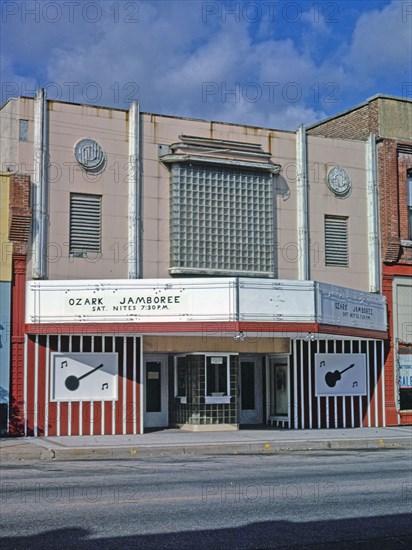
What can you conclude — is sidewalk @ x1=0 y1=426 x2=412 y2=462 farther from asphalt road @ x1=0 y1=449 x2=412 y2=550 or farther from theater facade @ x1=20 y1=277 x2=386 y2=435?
asphalt road @ x1=0 y1=449 x2=412 y2=550

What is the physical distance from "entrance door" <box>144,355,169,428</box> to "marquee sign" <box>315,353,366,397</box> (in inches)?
201

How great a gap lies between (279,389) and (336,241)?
5.45m

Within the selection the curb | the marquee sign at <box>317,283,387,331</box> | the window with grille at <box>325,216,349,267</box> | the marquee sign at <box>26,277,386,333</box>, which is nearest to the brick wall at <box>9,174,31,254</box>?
the marquee sign at <box>26,277,386,333</box>

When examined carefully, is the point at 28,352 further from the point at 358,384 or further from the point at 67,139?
the point at 358,384

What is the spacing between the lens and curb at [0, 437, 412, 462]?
1884 centimetres

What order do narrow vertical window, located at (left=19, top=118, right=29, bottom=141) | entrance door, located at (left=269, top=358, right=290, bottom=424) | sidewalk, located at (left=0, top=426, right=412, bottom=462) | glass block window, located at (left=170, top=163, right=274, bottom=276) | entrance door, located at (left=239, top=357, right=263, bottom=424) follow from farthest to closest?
entrance door, located at (left=239, top=357, right=263, bottom=424) < entrance door, located at (left=269, top=358, right=290, bottom=424) < glass block window, located at (left=170, top=163, right=274, bottom=276) < narrow vertical window, located at (left=19, top=118, right=29, bottom=141) < sidewalk, located at (left=0, top=426, right=412, bottom=462)

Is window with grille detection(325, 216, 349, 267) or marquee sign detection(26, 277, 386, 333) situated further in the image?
window with grille detection(325, 216, 349, 267)

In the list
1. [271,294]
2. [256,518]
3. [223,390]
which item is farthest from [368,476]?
[223,390]

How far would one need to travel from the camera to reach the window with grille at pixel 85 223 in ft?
78.8

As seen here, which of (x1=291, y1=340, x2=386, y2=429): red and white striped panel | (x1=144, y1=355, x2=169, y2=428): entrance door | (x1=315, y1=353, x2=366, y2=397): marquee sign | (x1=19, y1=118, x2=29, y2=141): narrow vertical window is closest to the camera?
(x1=19, y1=118, x2=29, y2=141): narrow vertical window

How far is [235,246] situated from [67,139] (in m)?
6.15

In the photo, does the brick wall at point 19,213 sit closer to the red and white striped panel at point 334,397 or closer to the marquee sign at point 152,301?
the marquee sign at point 152,301

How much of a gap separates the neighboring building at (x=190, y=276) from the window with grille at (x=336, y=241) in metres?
0.05

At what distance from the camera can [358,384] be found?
2770 centimetres
